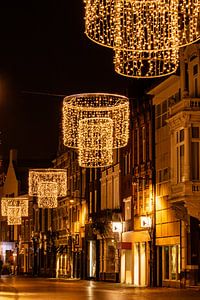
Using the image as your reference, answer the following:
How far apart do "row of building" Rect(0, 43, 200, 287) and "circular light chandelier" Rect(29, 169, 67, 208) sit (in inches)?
96.9

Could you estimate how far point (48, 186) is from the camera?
68.2 meters

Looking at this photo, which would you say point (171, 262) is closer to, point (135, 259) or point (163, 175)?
point (163, 175)

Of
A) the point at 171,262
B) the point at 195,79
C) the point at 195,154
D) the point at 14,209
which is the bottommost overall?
the point at 171,262

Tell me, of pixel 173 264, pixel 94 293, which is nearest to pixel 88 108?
pixel 94 293

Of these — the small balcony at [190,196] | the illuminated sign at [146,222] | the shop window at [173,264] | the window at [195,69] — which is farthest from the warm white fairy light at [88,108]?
the shop window at [173,264]

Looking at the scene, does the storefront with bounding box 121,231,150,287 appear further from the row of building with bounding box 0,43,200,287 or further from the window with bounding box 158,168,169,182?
the window with bounding box 158,168,169,182

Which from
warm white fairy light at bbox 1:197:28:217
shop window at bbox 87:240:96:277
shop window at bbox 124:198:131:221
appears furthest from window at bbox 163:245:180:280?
warm white fairy light at bbox 1:197:28:217

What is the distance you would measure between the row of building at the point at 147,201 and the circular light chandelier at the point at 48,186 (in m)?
2.46

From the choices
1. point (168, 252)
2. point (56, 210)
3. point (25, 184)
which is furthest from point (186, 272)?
point (25, 184)

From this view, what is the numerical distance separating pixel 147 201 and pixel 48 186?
1809 cm

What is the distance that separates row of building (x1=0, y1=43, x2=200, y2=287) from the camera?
141 feet

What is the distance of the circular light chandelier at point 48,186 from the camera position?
67.2 metres

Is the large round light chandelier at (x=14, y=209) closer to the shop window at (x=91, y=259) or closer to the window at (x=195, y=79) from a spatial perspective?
the shop window at (x=91, y=259)

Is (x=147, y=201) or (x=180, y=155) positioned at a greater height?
(x=180, y=155)
